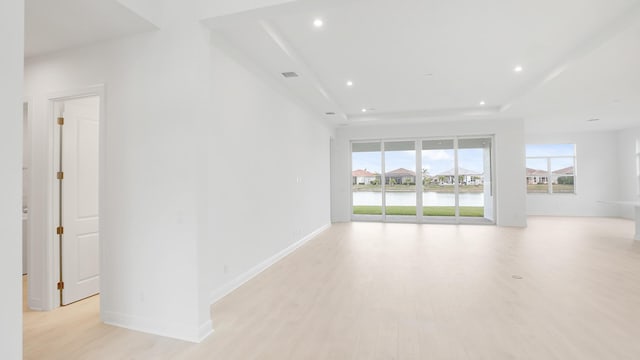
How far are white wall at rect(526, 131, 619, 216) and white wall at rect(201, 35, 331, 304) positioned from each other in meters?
10.1

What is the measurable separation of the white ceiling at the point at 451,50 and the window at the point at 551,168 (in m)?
3.92

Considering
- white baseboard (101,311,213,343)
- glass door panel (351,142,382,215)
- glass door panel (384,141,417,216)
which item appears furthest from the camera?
glass door panel (351,142,382,215)

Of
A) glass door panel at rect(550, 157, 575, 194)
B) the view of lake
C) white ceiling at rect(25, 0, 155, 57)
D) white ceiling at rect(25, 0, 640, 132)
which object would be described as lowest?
the view of lake

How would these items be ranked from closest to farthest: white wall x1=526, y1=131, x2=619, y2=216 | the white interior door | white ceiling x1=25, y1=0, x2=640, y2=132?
white ceiling x1=25, y1=0, x2=640, y2=132
the white interior door
white wall x1=526, y1=131, x2=619, y2=216

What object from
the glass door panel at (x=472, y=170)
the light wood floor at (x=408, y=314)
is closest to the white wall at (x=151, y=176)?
the light wood floor at (x=408, y=314)

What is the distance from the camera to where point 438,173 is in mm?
9383

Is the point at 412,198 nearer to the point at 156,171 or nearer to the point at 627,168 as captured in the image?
the point at 627,168

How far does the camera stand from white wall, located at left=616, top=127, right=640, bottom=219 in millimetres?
9766

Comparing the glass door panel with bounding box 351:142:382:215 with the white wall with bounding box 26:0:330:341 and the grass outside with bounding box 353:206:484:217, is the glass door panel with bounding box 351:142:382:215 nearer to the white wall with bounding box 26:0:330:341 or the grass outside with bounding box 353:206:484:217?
the grass outside with bounding box 353:206:484:217

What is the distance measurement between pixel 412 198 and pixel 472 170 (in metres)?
2.02

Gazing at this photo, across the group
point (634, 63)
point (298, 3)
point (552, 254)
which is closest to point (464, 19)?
point (298, 3)

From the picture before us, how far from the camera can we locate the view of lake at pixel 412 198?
9.32m

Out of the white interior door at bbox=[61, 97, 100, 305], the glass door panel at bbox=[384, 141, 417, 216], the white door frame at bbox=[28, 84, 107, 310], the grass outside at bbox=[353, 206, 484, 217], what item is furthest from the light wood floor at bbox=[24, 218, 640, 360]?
the grass outside at bbox=[353, 206, 484, 217]

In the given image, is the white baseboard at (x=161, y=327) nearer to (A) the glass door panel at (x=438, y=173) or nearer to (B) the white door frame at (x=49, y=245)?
(B) the white door frame at (x=49, y=245)
